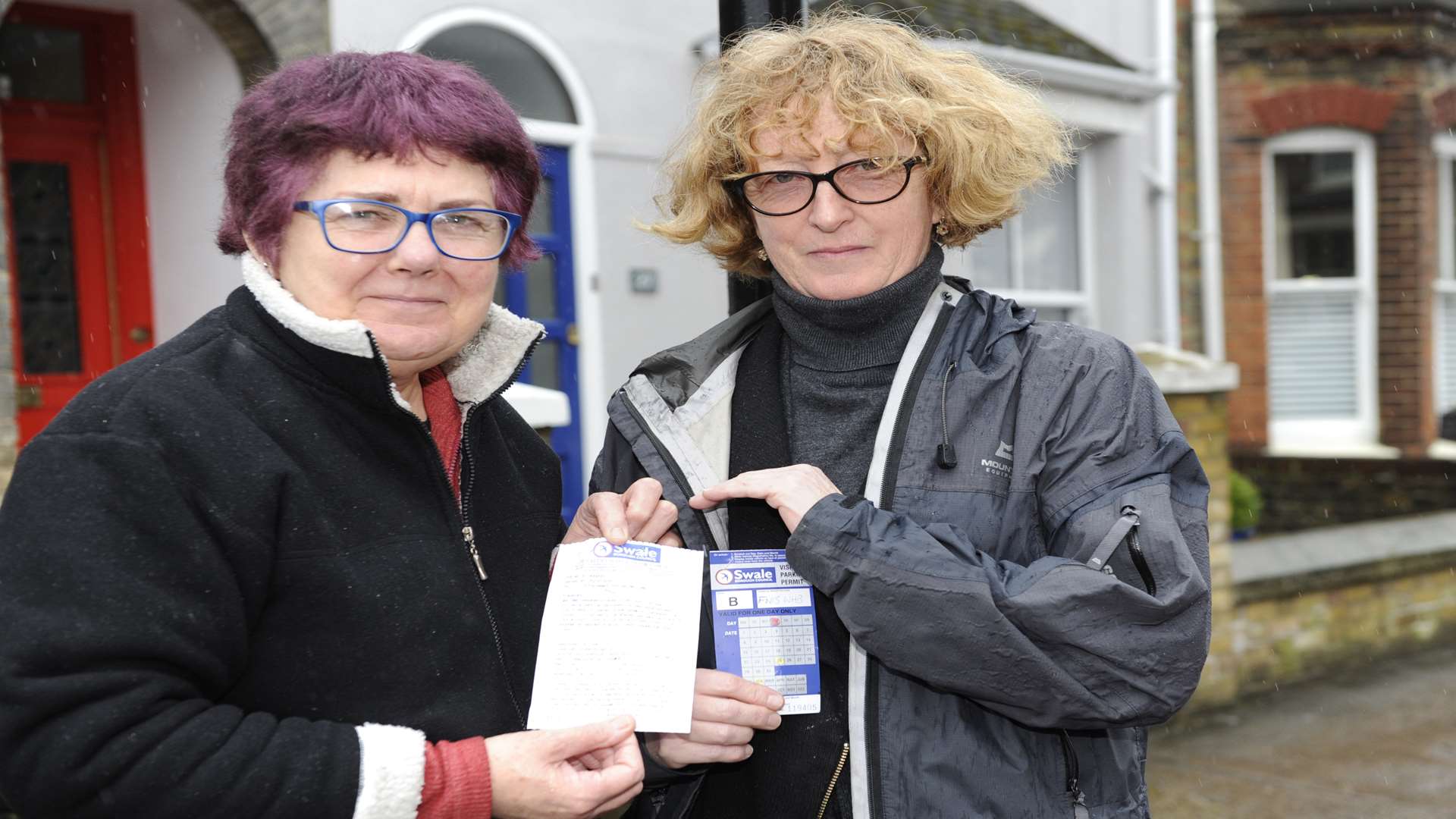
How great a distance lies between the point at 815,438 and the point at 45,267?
5.38m

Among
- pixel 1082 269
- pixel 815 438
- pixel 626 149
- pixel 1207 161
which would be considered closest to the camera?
pixel 815 438

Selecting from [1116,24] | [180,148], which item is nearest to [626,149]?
[180,148]

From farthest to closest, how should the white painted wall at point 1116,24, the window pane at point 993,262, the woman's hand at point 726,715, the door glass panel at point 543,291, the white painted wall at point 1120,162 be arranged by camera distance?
the white painted wall at point 1116,24
the white painted wall at point 1120,162
the window pane at point 993,262
the door glass panel at point 543,291
the woman's hand at point 726,715

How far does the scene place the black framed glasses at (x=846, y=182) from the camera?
207 centimetres

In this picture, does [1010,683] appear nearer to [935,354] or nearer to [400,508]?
[935,354]

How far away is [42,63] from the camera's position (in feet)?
20.4

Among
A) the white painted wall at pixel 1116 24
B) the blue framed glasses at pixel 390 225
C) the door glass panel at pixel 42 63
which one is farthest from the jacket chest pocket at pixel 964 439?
the white painted wall at pixel 1116 24

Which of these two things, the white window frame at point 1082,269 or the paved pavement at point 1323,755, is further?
the white window frame at point 1082,269

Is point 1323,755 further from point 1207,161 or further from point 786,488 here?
point 1207,161

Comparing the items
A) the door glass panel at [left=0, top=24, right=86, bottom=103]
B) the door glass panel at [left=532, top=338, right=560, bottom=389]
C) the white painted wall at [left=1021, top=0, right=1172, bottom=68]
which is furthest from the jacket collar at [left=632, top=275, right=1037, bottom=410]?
the white painted wall at [left=1021, top=0, right=1172, bottom=68]

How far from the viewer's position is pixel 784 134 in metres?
2.09

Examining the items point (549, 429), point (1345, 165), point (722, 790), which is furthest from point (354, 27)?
point (1345, 165)

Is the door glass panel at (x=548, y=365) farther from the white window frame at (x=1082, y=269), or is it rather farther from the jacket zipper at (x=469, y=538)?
the jacket zipper at (x=469, y=538)

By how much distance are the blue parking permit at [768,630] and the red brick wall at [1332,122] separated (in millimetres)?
9641
